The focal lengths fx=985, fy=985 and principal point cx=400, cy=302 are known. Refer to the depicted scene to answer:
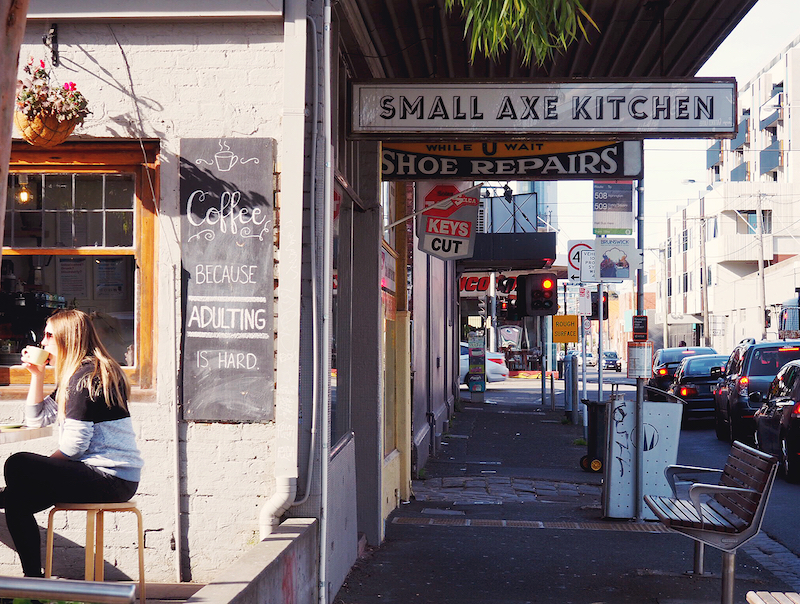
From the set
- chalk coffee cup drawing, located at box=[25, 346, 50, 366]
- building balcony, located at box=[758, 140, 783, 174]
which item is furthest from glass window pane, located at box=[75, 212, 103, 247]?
building balcony, located at box=[758, 140, 783, 174]

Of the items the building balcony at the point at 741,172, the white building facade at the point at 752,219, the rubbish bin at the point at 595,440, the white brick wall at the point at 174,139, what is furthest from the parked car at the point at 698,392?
the building balcony at the point at 741,172

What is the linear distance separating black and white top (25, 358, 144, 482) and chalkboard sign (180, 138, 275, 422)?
0.79 meters

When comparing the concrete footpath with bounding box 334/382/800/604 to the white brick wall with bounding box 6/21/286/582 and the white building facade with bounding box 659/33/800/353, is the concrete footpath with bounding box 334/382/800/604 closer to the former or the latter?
the white brick wall with bounding box 6/21/286/582

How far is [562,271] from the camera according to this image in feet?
147

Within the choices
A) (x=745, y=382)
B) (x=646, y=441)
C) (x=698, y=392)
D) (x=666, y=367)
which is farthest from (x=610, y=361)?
(x=646, y=441)

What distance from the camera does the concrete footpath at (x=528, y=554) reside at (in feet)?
21.4

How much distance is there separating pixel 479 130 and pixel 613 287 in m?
115

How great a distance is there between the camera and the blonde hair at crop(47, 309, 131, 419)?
189 inches

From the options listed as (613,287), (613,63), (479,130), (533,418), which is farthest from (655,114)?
(613,287)

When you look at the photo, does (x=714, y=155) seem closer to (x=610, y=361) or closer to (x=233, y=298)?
(x=610, y=361)

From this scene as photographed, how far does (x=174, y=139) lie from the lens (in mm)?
5730

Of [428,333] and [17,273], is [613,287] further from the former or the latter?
[17,273]

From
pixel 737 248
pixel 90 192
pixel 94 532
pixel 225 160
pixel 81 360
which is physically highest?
pixel 737 248

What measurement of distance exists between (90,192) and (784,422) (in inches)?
386
